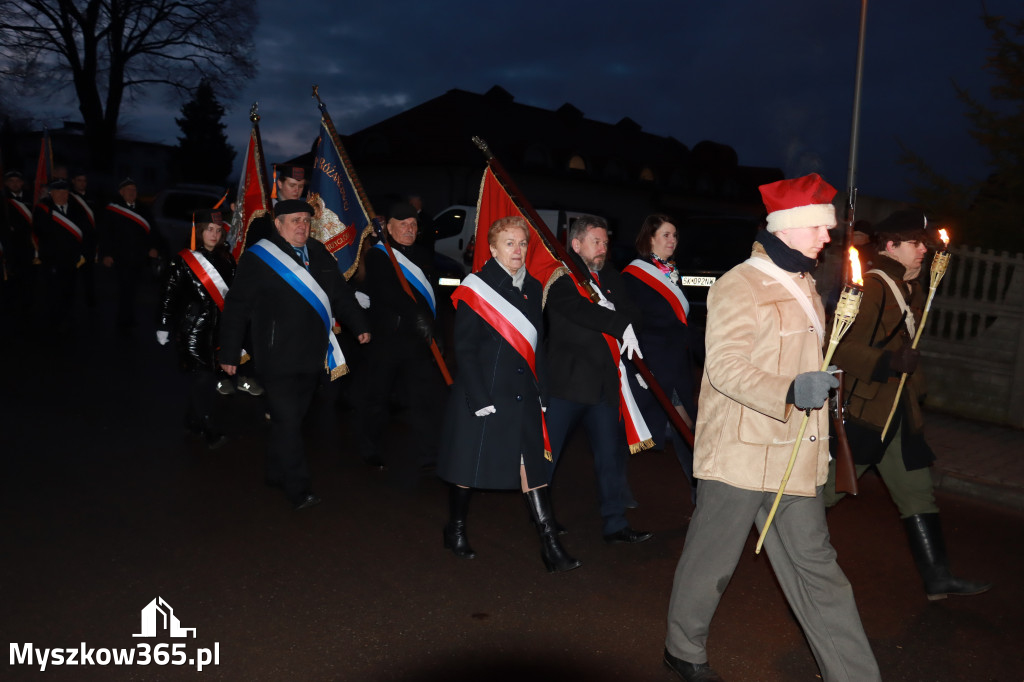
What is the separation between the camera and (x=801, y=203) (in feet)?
10.6

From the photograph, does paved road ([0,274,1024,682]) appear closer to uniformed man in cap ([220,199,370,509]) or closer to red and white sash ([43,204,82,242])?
uniformed man in cap ([220,199,370,509])

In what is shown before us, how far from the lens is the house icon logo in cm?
395

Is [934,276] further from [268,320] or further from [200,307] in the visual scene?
[200,307]

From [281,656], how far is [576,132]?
121 ft

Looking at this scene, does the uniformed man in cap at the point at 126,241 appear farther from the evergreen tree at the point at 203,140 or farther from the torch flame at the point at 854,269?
the evergreen tree at the point at 203,140

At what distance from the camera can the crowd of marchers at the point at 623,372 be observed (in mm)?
3266

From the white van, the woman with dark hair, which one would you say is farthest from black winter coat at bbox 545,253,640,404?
the white van

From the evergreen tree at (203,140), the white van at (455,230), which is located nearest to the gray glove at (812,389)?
the white van at (455,230)

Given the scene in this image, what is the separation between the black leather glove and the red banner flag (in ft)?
6.14

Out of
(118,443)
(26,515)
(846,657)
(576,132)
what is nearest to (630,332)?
(846,657)

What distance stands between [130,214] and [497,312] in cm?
964

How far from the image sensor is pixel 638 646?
3.97 m

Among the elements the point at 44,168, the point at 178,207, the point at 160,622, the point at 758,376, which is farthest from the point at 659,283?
the point at 178,207

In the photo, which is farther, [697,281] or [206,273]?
[697,281]
